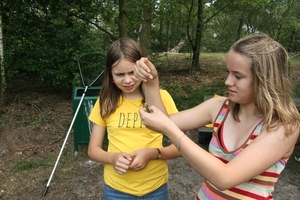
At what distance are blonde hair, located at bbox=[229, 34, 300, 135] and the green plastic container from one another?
9.17 feet

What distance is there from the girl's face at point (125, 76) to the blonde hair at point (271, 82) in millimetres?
702

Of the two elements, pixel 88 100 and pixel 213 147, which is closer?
pixel 213 147

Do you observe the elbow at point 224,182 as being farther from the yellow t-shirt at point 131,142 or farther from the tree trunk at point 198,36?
the tree trunk at point 198,36

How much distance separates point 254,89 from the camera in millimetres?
1111

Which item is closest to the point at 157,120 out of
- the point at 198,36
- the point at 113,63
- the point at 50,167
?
the point at 113,63

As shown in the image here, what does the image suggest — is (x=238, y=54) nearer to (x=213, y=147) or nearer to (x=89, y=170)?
(x=213, y=147)

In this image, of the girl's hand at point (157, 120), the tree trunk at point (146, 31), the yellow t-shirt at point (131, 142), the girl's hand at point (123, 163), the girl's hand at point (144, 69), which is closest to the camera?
the girl's hand at point (157, 120)

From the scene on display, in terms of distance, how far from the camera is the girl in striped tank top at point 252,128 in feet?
3.39

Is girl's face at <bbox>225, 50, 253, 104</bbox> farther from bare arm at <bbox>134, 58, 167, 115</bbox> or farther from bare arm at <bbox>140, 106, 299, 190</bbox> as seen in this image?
bare arm at <bbox>134, 58, 167, 115</bbox>

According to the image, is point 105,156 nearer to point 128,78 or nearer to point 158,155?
point 158,155

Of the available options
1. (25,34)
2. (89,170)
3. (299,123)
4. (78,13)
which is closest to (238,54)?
(299,123)

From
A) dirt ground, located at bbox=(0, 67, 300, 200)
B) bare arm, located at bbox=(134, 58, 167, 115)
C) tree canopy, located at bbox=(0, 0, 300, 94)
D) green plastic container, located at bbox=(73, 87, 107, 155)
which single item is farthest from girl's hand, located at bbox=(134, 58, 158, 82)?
tree canopy, located at bbox=(0, 0, 300, 94)

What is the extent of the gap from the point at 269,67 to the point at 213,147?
448 mm

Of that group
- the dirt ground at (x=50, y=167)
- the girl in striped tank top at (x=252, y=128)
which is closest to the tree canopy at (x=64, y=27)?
the dirt ground at (x=50, y=167)
